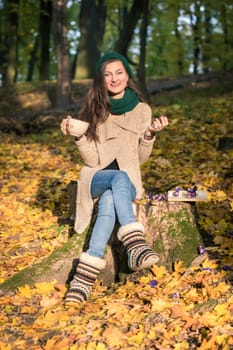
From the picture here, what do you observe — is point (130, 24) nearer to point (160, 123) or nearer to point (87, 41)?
point (87, 41)

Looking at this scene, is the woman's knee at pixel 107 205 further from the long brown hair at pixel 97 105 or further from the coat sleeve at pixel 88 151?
the long brown hair at pixel 97 105

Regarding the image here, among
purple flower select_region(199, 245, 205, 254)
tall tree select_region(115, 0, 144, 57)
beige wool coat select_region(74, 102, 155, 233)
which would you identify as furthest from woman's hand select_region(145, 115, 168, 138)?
tall tree select_region(115, 0, 144, 57)

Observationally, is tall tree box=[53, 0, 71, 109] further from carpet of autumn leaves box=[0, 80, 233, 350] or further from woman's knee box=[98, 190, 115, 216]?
woman's knee box=[98, 190, 115, 216]

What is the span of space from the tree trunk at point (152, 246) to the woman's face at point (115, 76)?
1.14m

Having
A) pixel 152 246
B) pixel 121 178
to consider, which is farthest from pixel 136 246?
pixel 121 178

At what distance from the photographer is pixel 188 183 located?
597 cm

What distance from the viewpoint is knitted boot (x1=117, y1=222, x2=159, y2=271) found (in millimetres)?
3559

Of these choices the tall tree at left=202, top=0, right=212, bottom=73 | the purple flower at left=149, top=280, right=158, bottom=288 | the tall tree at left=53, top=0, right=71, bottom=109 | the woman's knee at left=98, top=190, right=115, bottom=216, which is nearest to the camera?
the purple flower at left=149, top=280, right=158, bottom=288

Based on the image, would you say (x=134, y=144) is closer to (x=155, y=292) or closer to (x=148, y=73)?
(x=155, y=292)

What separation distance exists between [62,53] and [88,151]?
8278 mm

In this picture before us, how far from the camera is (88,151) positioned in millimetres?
4195

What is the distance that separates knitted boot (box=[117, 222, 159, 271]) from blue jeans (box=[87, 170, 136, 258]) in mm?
68

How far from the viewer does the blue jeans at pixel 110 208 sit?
12.2ft

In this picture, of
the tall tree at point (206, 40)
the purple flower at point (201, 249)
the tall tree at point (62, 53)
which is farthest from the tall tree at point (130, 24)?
the purple flower at point (201, 249)
